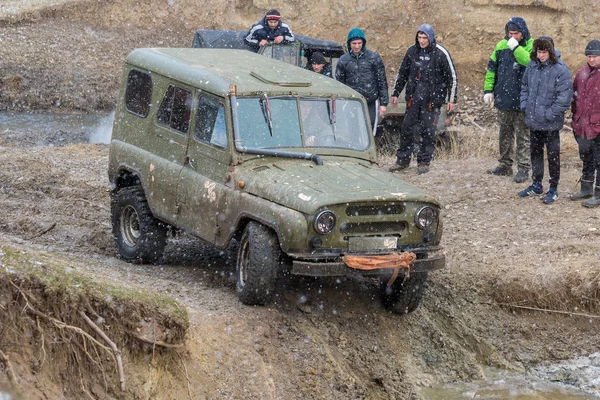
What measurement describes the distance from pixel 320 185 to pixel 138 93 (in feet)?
9.02

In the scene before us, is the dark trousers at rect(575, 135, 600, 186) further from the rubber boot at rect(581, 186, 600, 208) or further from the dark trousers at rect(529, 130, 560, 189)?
the dark trousers at rect(529, 130, 560, 189)

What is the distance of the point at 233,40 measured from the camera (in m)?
16.9

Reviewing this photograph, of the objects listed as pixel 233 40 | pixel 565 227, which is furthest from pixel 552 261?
pixel 233 40

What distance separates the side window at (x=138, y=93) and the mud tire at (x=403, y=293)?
2977 millimetres

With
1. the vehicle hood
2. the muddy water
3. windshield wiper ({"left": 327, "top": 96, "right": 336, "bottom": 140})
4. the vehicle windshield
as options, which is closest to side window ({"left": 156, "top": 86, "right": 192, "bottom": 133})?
the vehicle windshield

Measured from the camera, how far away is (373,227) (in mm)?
7730

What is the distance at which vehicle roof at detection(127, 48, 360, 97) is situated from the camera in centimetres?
859

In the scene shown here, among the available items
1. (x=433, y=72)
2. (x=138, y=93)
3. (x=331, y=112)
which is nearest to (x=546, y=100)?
(x=433, y=72)

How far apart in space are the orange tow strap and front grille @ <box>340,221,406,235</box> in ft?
0.73

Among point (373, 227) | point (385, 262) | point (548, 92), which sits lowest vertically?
point (385, 262)

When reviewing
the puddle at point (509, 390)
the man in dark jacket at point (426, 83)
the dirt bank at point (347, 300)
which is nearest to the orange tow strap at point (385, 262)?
the dirt bank at point (347, 300)

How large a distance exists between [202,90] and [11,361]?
3641mm

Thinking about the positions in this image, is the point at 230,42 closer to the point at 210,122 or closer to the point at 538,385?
the point at 210,122

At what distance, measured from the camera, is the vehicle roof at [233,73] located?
28.2 ft
